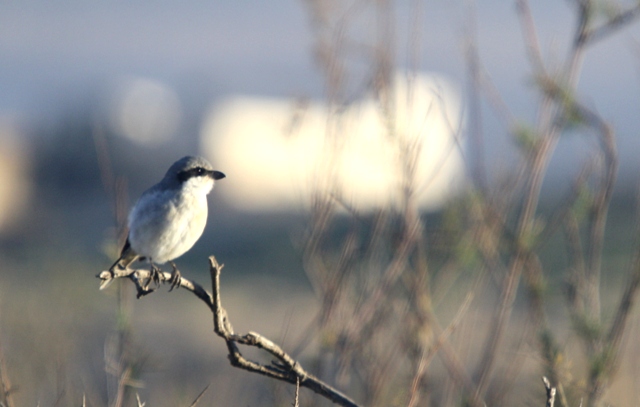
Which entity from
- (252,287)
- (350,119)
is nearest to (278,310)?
(252,287)

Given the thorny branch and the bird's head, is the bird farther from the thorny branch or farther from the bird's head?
the thorny branch

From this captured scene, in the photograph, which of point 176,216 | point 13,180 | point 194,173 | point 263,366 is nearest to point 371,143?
point 194,173

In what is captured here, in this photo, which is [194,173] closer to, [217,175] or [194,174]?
[194,174]

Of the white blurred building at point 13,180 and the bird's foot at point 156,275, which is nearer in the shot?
the bird's foot at point 156,275

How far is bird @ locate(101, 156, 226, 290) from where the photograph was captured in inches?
154

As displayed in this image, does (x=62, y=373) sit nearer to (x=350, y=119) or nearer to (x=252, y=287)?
(x=350, y=119)

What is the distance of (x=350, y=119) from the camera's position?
13.8 feet

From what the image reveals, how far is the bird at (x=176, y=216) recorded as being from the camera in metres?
3.91

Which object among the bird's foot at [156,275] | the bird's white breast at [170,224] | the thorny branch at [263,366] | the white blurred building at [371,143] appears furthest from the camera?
the bird's white breast at [170,224]

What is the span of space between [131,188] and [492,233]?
2758 centimetres

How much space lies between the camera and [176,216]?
393cm

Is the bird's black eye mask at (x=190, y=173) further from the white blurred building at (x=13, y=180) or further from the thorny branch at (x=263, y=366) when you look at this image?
the white blurred building at (x=13, y=180)

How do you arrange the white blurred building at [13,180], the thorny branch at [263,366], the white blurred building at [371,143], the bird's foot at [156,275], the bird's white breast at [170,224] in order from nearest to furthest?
the thorny branch at [263,366] → the bird's foot at [156,275] → the white blurred building at [371,143] → the bird's white breast at [170,224] → the white blurred building at [13,180]

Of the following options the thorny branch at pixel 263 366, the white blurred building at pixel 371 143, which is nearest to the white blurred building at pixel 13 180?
the white blurred building at pixel 371 143
